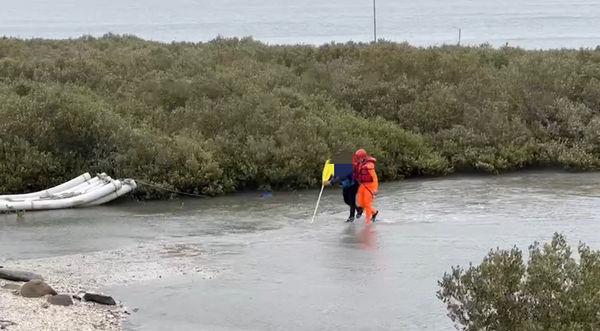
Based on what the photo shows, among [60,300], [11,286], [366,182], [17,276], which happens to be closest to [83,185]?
[366,182]

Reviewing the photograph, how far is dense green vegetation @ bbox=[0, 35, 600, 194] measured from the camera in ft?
67.6

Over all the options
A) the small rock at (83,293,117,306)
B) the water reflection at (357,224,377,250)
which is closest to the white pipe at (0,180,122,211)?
the water reflection at (357,224,377,250)

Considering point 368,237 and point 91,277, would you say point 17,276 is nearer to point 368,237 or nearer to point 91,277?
point 91,277

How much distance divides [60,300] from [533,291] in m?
5.63

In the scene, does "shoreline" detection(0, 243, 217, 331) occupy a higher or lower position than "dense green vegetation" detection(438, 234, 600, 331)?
lower

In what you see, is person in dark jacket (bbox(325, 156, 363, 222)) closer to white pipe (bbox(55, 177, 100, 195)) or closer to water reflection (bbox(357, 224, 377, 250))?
water reflection (bbox(357, 224, 377, 250))

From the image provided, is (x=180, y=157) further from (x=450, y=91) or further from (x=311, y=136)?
(x=450, y=91)

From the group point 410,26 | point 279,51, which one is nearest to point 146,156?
point 279,51

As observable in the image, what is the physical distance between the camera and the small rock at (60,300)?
36.0ft

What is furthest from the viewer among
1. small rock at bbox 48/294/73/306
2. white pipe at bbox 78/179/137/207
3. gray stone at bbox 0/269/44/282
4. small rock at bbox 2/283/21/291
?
white pipe at bbox 78/179/137/207

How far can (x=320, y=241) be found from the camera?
1516 centimetres

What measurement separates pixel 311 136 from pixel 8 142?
263 inches

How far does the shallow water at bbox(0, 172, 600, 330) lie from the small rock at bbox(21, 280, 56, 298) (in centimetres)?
98

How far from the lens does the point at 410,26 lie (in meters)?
96.1
